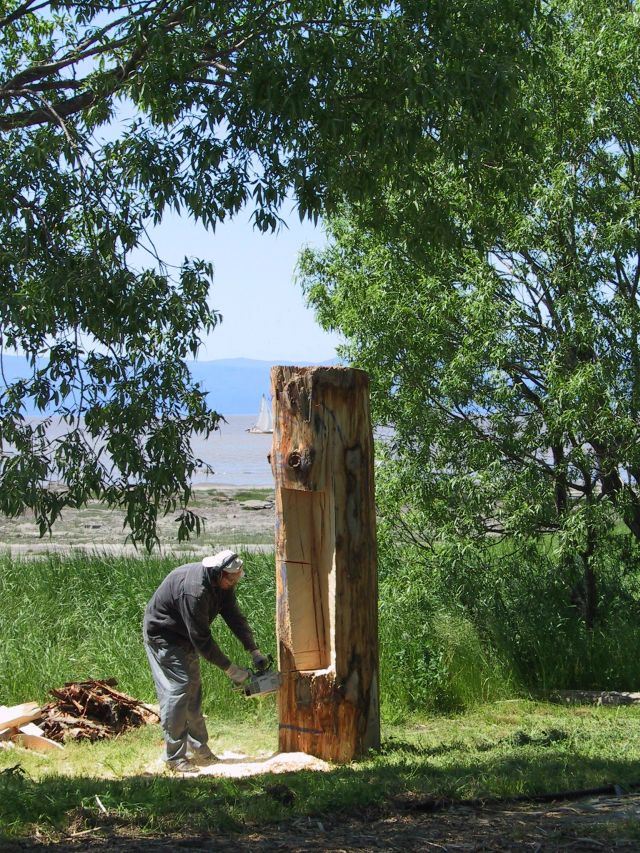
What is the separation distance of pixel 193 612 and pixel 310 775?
1.79 metres

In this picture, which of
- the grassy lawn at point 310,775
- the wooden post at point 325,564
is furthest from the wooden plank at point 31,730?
the wooden post at point 325,564

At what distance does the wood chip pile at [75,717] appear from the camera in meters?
8.83

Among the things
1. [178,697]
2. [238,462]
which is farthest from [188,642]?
[238,462]

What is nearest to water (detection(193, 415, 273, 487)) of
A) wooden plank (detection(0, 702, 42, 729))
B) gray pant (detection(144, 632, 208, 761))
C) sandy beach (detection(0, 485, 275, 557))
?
sandy beach (detection(0, 485, 275, 557))

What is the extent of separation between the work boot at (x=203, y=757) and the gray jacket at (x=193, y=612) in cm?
72

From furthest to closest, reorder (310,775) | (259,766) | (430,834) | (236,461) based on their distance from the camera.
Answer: (236,461) → (259,766) → (310,775) → (430,834)

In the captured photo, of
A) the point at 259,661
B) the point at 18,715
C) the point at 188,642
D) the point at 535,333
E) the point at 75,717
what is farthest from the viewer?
the point at 535,333

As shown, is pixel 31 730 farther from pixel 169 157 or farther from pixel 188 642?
pixel 169 157

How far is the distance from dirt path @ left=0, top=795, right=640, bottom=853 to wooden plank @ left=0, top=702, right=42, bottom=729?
13.5 ft

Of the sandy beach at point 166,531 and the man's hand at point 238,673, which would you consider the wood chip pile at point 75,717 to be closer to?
the man's hand at point 238,673

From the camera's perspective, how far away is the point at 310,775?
6.48 meters

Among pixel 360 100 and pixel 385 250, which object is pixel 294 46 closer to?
pixel 360 100

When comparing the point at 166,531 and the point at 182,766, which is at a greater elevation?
the point at 166,531

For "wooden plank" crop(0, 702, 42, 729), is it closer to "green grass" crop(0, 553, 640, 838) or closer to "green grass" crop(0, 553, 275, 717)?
"green grass" crop(0, 553, 640, 838)
